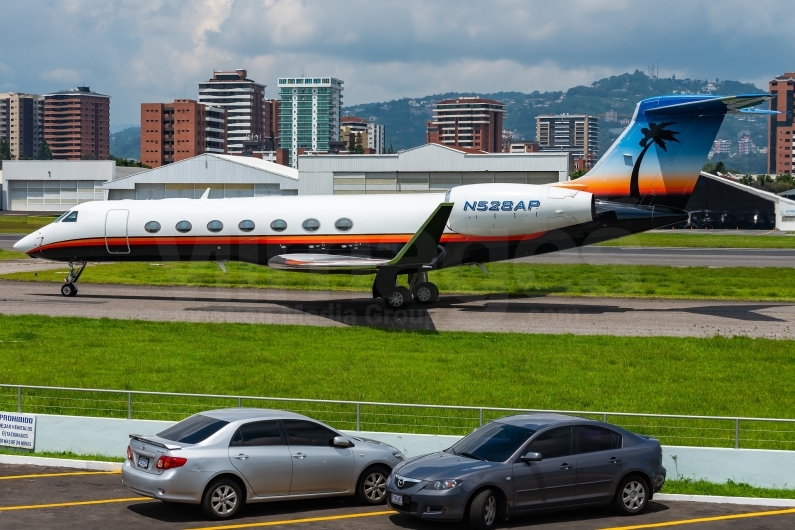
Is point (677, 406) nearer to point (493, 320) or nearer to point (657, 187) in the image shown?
point (493, 320)

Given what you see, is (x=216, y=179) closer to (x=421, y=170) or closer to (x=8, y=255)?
(x=421, y=170)

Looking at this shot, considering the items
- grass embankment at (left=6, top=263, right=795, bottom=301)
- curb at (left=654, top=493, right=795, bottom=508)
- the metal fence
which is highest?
grass embankment at (left=6, top=263, right=795, bottom=301)

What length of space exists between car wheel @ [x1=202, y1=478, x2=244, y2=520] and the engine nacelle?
74.6 ft

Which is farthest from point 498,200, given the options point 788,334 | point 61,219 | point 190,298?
point 61,219

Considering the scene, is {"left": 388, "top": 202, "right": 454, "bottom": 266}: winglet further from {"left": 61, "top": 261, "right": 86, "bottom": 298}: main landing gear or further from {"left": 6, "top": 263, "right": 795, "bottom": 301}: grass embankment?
{"left": 61, "top": 261, "right": 86, "bottom": 298}: main landing gear

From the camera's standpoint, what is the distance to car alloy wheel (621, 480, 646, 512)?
602 inches

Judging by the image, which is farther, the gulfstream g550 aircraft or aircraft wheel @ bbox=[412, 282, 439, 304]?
aircraft wheel @ bbox=[412, 282, 439, 304]

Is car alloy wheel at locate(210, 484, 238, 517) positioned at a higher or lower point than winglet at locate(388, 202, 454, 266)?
lower

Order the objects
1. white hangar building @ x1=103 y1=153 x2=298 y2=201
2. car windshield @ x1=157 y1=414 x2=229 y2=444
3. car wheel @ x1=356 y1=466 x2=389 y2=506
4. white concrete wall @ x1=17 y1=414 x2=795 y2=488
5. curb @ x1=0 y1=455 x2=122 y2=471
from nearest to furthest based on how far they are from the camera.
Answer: car windshield @ x1=157 y1=414 x2=229 y2=444, car wheel @ x1=356 y1=466 x2=389 y2=506, white concrete wall @ x1=17 y1=414 x2=795 y2=488, curb @ x1=0 y1=455 x2=122 y2=471, white hangar building @ x1=103 y1=153 x2=298 y2=201

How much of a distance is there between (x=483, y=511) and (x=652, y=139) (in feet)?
80.6

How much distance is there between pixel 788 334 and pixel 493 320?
990 cm

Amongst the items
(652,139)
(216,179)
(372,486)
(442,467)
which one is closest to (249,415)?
(372,486)

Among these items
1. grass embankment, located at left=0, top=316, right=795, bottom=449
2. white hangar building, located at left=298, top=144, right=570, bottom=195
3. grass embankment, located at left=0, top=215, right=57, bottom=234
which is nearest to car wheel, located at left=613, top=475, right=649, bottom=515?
grass embankment, located at left=0, top=316, right=795, bottom=449

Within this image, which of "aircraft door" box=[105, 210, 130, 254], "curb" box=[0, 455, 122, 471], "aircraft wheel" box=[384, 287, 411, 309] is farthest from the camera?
"aircraft door" box=[105, 210, 130, 254]
